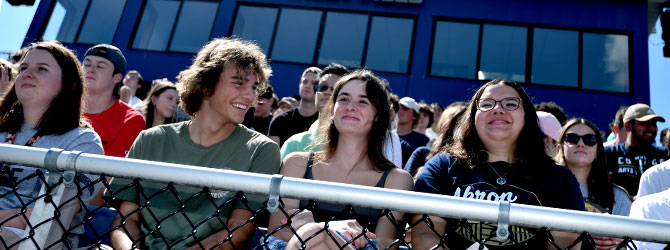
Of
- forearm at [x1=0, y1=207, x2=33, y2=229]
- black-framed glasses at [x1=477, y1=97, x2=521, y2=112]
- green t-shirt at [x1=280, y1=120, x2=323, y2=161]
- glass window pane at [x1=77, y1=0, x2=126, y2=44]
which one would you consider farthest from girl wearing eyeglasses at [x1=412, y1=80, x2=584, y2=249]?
glass window pane at [x1=77, y1=0, x2=126, y2=44]

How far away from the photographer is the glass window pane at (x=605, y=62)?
993 cm

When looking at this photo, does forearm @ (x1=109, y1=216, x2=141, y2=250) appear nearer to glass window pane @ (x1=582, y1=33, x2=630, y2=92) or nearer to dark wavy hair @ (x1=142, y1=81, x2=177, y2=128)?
dark wavy hair @ (x1=142, y1=81, x2=177, y2=128)

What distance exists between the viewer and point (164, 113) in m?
4.76

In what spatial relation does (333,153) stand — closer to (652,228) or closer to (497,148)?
(497,148)

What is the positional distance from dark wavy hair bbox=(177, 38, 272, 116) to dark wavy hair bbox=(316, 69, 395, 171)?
475mm

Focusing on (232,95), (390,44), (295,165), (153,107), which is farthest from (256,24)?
(295,165)

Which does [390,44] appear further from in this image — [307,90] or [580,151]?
[580,151]

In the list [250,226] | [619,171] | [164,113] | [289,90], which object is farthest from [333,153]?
[289,90]

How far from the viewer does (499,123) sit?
7.92 ft

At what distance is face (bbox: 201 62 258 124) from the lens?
8.10 feet

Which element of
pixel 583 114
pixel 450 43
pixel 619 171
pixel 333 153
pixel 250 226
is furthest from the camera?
pixel 450 43

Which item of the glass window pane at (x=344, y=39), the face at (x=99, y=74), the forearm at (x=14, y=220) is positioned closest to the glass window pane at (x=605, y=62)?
the glass window pane at (x=344, y=39)

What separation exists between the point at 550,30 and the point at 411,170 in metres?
8.49

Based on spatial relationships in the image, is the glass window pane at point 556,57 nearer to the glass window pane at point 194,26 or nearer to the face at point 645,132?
the face at point 645,132
